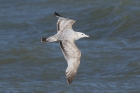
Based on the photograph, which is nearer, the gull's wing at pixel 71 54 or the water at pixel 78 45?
the gull's wing at pixel 71 54

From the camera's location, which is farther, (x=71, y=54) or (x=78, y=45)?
(x=78, y=45)

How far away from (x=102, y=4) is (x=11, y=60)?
4939mm

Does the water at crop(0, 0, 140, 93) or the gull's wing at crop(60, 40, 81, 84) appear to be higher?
the gull's wing at crop(60, 40, 81, 84)

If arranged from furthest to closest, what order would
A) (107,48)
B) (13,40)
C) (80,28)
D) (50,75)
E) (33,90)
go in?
1. (80,28)
2. (13,40)
3. (107,48)
4. (50,75)
5. (33,90)

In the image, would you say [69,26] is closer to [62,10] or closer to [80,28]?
[80,28]

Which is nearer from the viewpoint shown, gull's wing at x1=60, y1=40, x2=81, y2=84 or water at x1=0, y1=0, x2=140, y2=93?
gull's wing at x1=60, y1=40, x2=81, y2=84

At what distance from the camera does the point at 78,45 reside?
13.3 meters

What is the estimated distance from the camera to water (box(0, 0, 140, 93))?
34.5 ft

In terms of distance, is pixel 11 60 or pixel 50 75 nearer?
pixel 50 75

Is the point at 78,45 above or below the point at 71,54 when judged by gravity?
below

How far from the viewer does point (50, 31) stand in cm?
1473

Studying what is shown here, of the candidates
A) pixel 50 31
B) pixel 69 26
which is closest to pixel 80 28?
pixel 50 31

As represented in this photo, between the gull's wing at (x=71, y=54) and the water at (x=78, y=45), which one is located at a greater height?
the gull's wing at (x=71, y=54)

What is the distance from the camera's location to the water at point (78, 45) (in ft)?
34.5
